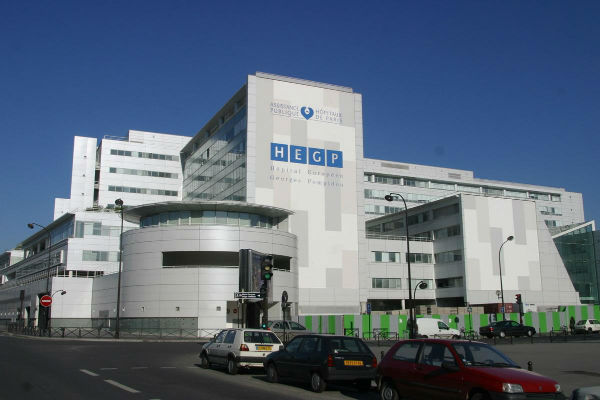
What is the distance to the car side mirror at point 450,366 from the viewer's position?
38.6ft

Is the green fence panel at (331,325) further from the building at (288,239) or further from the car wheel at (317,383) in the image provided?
the car wheel at (317,383)

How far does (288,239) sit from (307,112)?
17.2m

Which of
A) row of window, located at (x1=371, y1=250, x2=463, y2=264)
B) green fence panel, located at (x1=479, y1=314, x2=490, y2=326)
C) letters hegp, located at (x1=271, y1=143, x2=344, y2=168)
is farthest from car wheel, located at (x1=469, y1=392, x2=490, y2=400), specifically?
row of window, located at (x1=371, y1=250, x2=463, y2=264)

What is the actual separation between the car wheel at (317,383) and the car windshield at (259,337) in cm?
468

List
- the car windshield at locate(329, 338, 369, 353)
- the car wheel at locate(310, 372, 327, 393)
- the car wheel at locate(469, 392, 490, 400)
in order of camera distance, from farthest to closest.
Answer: the car windshield at locate(329, 338, 369, 353) < the car wheel at locate(310, 372, 327, 393) < the car wheel at locate(469, 392, 490, 400)

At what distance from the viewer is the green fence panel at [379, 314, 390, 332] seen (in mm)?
46438

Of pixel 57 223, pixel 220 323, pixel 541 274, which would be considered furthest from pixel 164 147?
pixel 541 274

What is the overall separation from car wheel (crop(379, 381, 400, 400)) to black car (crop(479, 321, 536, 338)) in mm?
38655

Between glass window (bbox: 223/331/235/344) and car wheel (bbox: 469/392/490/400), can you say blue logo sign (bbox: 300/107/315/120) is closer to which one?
glass window (bbox: 223/331/235/344)

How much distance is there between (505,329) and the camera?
49.5 m

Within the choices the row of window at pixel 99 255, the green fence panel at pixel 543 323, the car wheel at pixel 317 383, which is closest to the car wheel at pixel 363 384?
the car wheel at pixel 317 383

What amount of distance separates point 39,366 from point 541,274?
66.4 m

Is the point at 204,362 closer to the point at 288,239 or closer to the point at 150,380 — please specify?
the point at 150,380

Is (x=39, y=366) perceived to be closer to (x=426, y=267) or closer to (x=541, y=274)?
(x=426, y=267)
